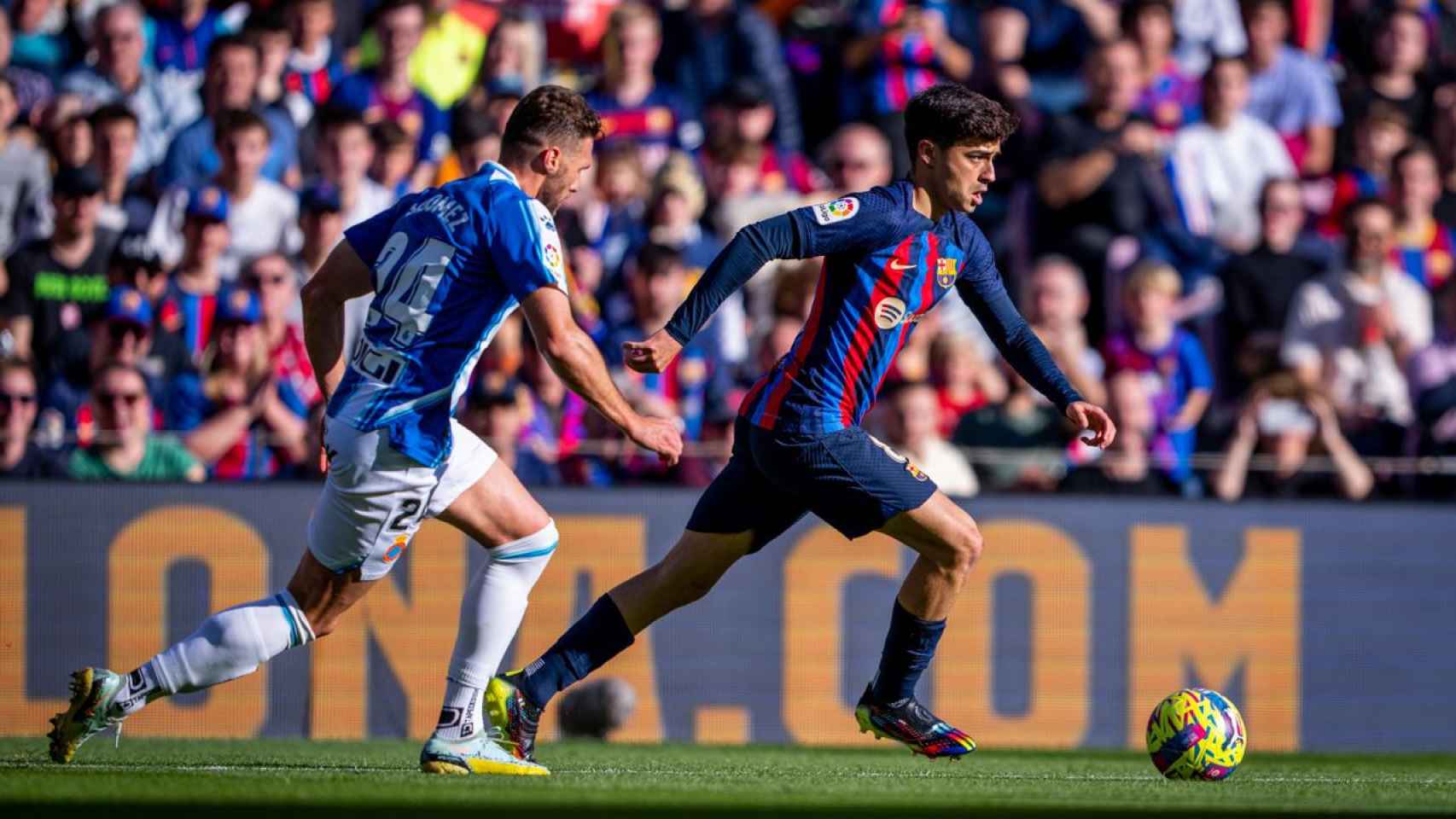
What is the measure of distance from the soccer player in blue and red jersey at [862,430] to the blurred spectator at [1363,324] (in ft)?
18.0

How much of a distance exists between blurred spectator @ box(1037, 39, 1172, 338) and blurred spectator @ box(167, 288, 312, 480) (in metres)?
5.26

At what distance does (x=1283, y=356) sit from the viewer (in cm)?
1297

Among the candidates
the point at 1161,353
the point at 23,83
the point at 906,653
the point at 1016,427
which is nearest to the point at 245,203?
the point at 23,83

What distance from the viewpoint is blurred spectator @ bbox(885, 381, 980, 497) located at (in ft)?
37.3

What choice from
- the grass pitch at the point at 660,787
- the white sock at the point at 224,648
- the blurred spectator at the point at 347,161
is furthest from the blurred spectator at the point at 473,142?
the white sock at the point at 224,648

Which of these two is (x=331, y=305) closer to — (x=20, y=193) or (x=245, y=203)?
(x=245, y=203)

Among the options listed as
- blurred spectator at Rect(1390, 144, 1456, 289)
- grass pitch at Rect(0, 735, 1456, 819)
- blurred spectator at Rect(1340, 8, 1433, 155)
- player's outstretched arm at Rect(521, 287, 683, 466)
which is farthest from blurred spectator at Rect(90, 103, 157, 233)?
blurred spectator at Rect(1340, 8, 1433, 155)

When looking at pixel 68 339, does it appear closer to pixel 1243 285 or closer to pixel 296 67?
pixel 296 67

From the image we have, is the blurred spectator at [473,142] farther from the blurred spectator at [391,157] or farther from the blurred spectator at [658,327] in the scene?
the blurred spectator at [658,327]

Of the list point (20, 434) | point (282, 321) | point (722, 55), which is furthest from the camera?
point (722, 55)

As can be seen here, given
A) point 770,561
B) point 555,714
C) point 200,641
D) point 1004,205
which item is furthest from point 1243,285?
point 200,641

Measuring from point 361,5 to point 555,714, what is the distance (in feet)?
20.2

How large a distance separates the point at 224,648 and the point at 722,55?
876cm

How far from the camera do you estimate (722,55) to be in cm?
1489
